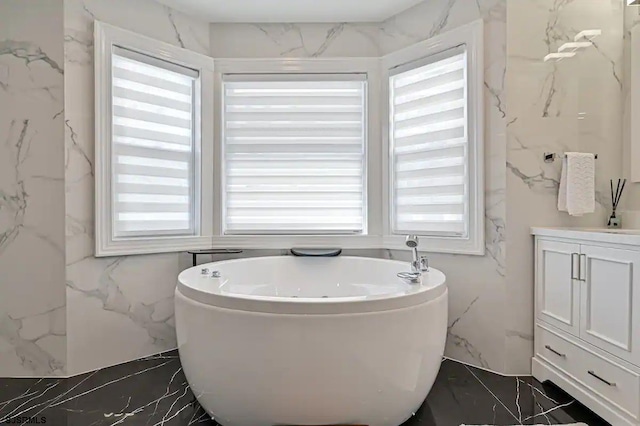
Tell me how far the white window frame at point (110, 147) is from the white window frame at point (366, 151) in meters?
0.07

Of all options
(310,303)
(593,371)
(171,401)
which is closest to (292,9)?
(310,303)

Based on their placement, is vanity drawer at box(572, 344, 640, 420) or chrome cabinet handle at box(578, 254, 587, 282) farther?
chrome cabinet handle at box(578, 254, 587, 282)

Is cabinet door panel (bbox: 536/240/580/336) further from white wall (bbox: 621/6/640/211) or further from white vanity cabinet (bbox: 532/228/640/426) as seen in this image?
white wall (bbox: 621/6/640/211)

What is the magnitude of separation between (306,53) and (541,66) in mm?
1610

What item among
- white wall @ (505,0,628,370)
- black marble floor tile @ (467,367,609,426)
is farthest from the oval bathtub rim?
white wall @ (505,0,628,370)

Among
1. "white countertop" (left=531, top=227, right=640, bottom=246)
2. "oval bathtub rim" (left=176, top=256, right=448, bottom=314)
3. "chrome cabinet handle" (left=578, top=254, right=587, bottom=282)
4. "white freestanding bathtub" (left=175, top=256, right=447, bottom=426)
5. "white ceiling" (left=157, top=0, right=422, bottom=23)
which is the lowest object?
"white freestanding bathtub" (left=175, top=256, right=447, bottom=426)

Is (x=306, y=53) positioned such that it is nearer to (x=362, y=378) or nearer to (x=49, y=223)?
(x=49, y=223)

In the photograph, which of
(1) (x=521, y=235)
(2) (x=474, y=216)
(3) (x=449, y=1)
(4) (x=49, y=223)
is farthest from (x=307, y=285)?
(3) (x=449, y=1)

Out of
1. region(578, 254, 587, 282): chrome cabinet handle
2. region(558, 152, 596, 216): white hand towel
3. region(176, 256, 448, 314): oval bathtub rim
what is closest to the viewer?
region(176, 256, 448, 314): oval bathtub rim

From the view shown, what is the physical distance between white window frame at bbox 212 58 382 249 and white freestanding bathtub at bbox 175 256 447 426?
1.32m

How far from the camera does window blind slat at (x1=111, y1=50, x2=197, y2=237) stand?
274 cm

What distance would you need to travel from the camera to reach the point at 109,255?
8.71 feet

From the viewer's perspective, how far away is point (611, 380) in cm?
194

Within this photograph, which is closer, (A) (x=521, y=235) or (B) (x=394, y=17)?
(A) (x=521, y=235)
